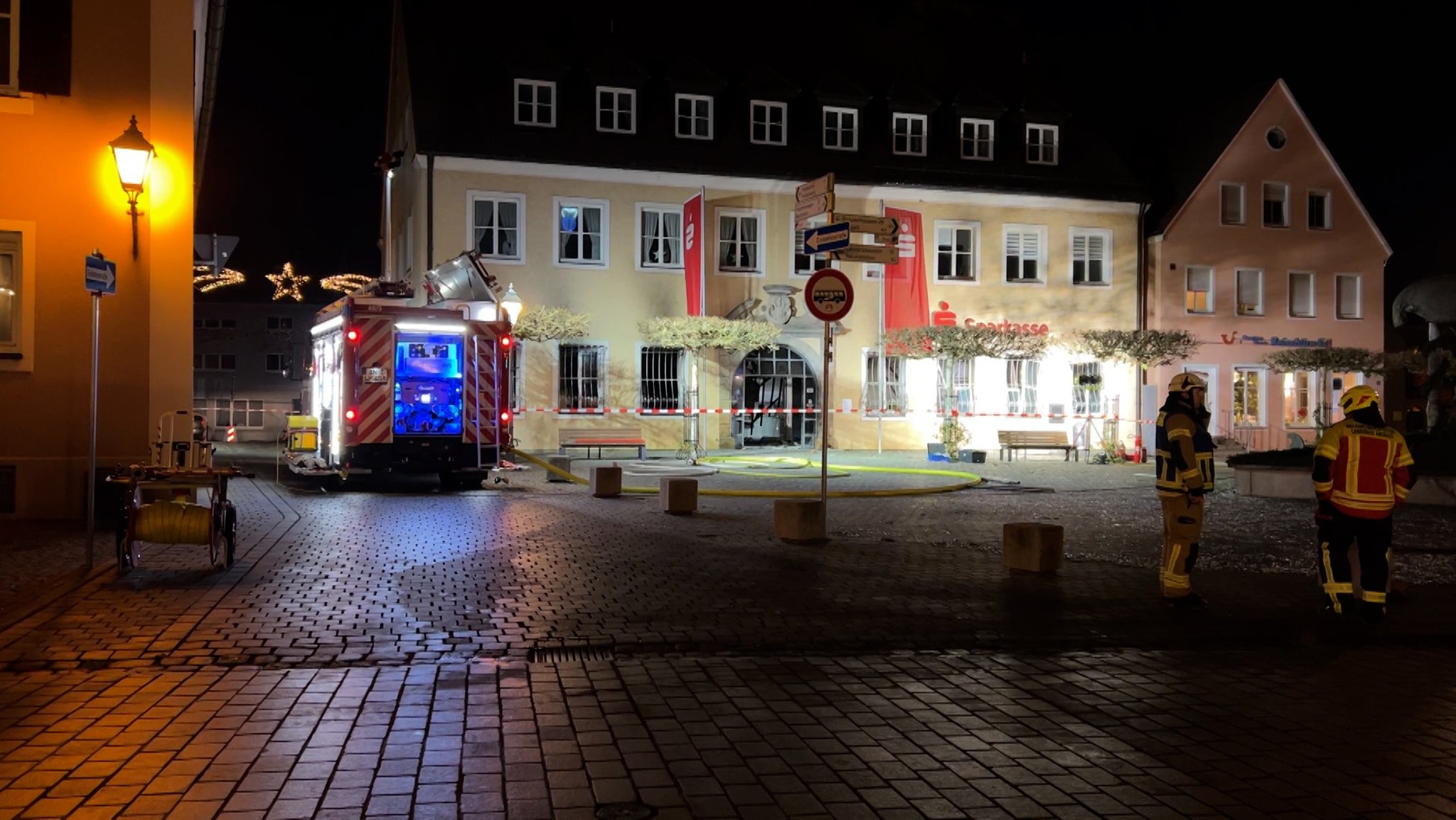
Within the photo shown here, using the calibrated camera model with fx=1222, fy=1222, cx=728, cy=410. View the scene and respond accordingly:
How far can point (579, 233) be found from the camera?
31.3m

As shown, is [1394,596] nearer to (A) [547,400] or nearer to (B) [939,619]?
(B) [939,619]

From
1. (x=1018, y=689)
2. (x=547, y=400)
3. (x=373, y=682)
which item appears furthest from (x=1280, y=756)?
(x=547, y=400)

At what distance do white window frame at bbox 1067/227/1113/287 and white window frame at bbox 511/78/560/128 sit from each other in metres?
15.2

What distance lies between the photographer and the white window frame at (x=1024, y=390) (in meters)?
34.5

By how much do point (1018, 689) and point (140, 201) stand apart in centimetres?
1139

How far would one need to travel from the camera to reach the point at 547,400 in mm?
30812

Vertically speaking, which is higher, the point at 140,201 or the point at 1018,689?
the point at 140,201

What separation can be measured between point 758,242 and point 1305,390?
17862mm

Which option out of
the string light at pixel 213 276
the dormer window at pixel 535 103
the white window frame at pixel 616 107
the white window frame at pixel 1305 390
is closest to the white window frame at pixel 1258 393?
the white window frame at pixel 1305 390

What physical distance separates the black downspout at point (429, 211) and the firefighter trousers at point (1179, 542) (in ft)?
77.3

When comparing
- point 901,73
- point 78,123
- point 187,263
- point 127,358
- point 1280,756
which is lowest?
point 1280,756

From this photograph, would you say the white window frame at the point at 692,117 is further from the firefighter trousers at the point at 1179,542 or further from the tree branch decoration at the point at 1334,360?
the firefighter trousers at the point at 1179,542

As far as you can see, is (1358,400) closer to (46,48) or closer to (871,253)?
(871,253)

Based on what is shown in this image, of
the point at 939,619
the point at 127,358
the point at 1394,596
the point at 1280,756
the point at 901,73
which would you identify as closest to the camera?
the point at 1280,756
